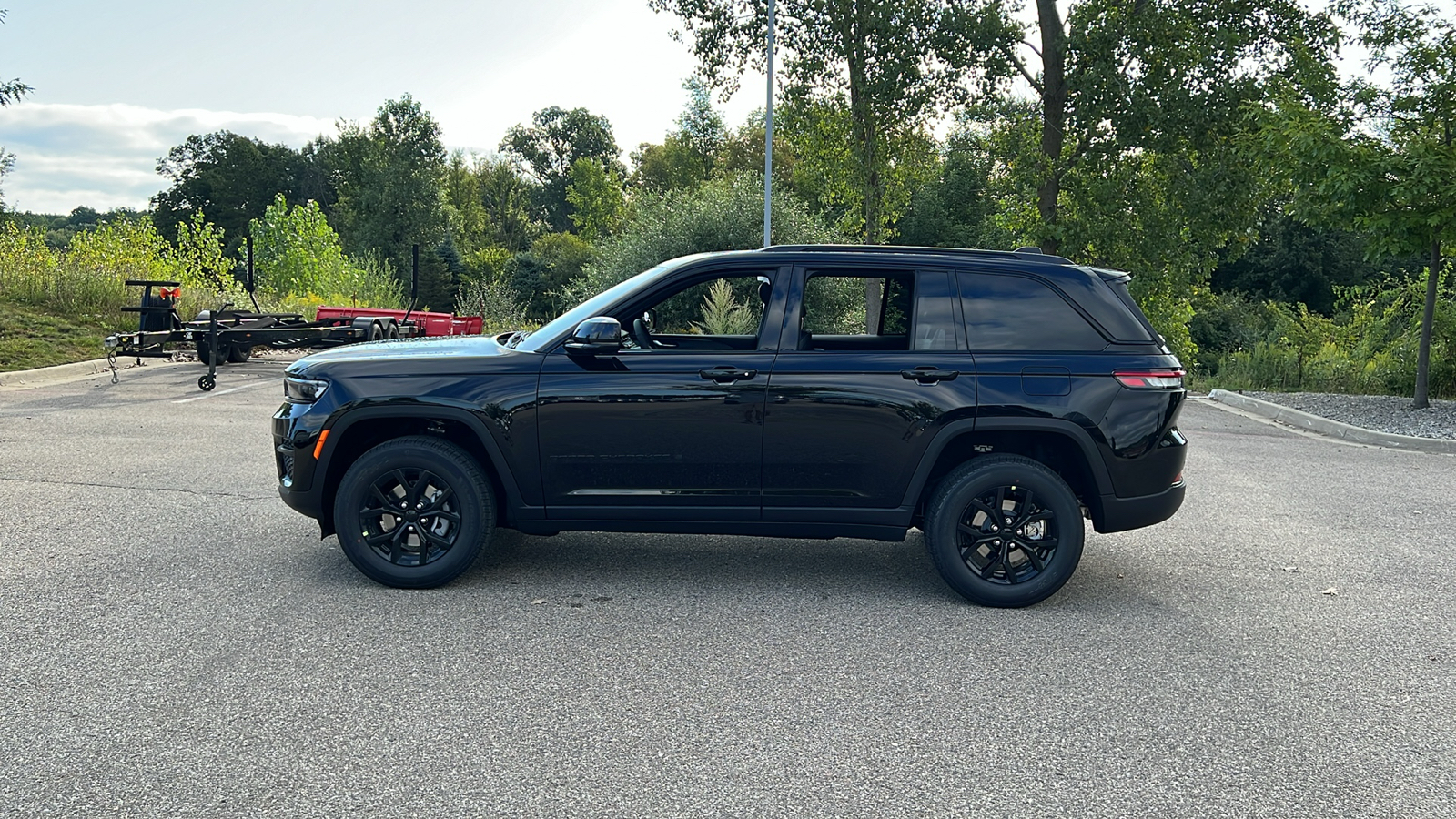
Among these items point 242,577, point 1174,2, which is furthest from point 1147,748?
point 1174,2

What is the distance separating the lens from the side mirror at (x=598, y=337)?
506cm

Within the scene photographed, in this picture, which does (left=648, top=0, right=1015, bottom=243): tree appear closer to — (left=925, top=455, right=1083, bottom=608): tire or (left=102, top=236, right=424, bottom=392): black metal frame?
(left=102, top=236, right=424, bottom=392): black metal frame

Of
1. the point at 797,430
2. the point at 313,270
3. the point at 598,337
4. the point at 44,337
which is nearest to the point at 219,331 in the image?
the point at 44,337

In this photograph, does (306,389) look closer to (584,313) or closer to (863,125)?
(584,313)

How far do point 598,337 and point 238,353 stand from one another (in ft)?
48.5

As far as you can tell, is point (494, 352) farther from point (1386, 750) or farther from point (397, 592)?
point (1386, 750)

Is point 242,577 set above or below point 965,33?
below

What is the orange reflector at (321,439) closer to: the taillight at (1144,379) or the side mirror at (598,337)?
the side mirror at (598,337)

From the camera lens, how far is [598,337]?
5.05 m

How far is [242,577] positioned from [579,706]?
255cm

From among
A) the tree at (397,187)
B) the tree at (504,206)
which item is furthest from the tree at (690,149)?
the tree at (397,187)

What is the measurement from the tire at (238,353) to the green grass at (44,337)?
1.82 metres

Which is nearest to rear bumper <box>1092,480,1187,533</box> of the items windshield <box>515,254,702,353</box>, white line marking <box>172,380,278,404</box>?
windshield <box>515,254,702,353</box>

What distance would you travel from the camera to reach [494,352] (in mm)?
5469
